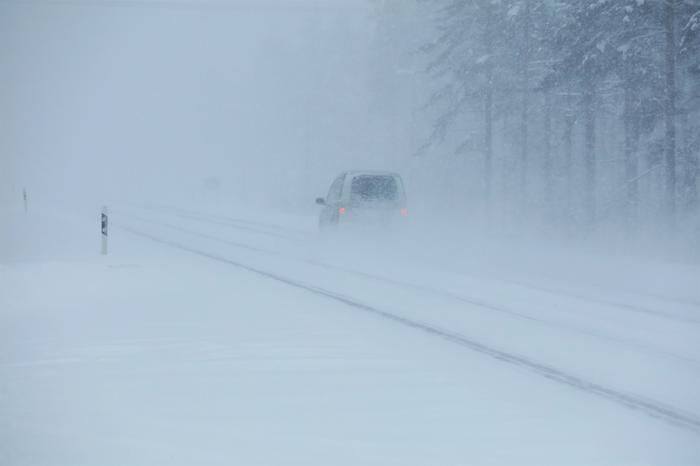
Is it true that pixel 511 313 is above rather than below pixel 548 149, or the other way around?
below

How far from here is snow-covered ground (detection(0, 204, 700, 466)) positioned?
5594mm

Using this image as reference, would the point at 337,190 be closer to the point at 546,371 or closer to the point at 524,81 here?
the point at 524,81

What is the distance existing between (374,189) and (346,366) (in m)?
12.8

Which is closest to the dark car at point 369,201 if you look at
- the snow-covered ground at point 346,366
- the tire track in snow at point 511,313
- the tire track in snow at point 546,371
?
the tire track in snow at point 511,313

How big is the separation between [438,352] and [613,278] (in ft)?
28.4

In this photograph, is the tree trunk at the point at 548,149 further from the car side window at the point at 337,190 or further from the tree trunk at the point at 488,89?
the car side window at the point at 337,190

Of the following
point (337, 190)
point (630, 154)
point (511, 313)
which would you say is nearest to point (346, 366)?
point (511, 313)

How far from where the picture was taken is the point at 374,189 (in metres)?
20.4

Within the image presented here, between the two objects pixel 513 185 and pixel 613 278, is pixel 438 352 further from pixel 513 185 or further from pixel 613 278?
pixel 513 185

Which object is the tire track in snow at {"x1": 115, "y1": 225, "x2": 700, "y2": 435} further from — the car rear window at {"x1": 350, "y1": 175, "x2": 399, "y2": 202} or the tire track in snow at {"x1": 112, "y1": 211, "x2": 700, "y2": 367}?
the car rear window at {"x1": 350, "y1": 175, "x2": 399, "y2": 202}

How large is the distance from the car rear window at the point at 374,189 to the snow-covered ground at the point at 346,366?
4.19 m

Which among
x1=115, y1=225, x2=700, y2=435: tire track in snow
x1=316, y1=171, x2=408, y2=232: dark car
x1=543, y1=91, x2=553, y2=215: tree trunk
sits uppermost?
x1=543, y1=91, x2=553, y2=215: tree trunk

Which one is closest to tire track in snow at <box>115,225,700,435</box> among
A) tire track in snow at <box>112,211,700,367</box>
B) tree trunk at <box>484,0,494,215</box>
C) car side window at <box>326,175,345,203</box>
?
tire track in snow at <box>112,211,700,367</box>

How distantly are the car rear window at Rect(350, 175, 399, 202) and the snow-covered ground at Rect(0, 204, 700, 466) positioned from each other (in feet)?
Result: 13.7
